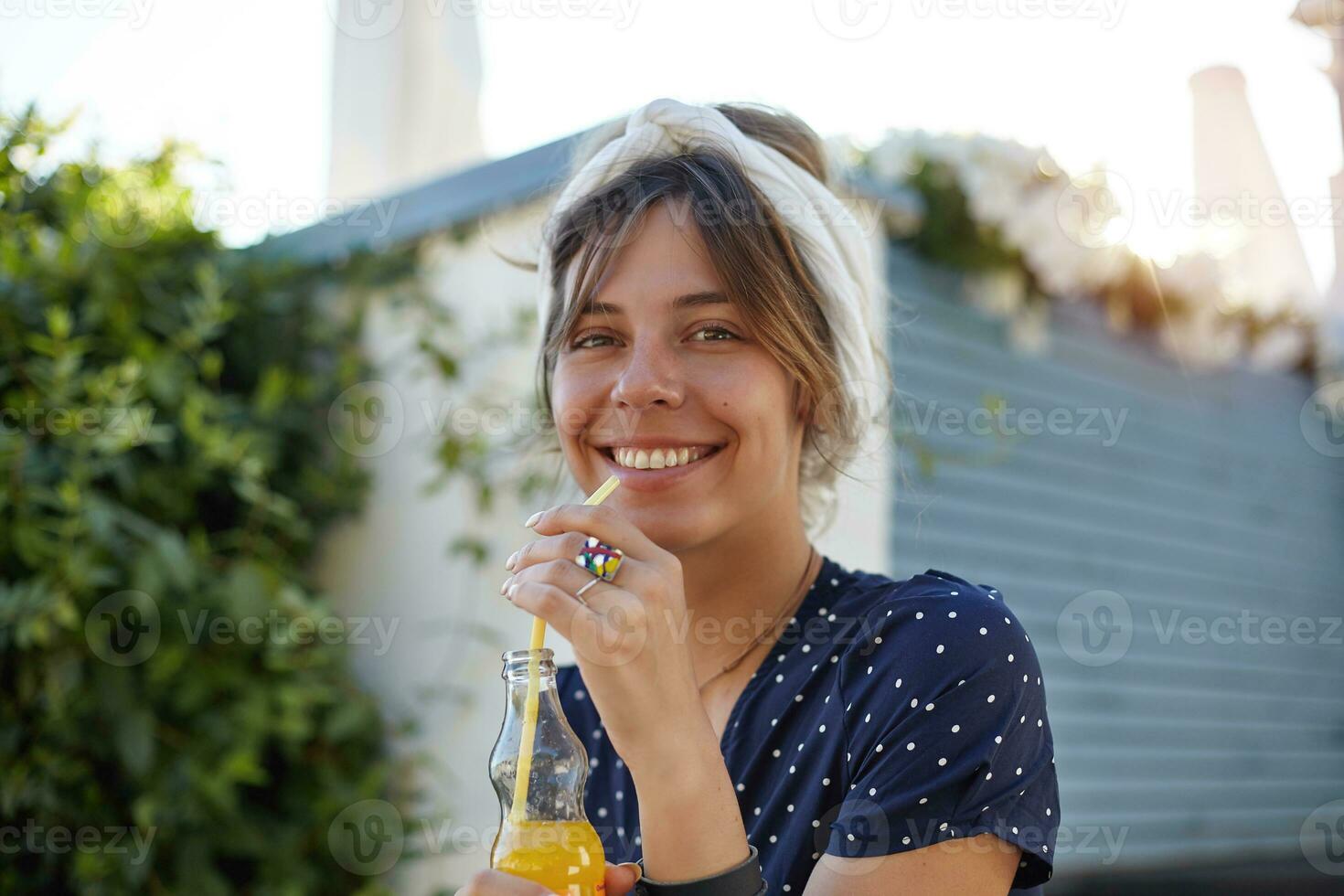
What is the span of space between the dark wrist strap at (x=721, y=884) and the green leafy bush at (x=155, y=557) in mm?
2322

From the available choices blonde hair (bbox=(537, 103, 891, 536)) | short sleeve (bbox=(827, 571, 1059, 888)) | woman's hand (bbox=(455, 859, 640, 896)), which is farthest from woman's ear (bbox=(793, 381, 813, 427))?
woman's hand (bbox=(455, 859, 640, 896))

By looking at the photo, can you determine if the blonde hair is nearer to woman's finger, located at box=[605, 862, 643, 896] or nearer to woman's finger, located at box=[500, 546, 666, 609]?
woman's finger, located at box=[500, 546, 666, 609]

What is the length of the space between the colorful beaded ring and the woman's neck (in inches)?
20.2

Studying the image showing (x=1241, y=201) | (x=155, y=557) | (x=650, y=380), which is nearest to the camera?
(x=650, y=380)

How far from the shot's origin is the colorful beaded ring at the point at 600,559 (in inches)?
48.3

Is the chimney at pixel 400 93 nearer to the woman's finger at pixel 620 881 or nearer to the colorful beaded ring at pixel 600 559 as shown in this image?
the colorful beaded ring at pixel 600 559

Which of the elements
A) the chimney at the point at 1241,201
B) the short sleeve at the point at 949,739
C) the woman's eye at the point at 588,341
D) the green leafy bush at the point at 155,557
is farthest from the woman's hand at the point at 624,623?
the chimney at the point at 1241,201

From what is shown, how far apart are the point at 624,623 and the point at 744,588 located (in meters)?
0.62

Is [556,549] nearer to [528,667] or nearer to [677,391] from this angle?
[528,667]

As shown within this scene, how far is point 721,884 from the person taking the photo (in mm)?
1194

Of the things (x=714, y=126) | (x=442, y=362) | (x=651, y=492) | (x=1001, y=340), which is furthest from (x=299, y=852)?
(x=1001, y=340)

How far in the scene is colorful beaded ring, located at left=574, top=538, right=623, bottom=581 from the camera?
123 centimetres

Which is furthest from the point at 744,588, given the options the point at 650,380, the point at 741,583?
the point at 650,380

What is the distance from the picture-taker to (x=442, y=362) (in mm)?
3705
